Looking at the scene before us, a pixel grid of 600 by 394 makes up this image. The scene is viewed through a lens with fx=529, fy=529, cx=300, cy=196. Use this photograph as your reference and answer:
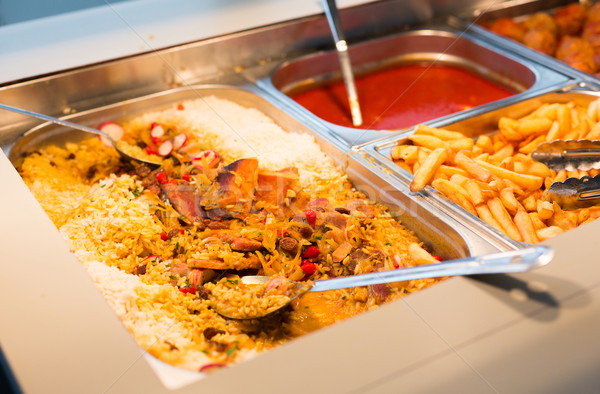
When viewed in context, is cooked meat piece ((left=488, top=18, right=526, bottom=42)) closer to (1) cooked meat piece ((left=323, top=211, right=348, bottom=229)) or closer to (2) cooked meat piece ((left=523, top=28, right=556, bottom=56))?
(2) cooked meat piece ((left=523, top=28, right=556, bottom=56))

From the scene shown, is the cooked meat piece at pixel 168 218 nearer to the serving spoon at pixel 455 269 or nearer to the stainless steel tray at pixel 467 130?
the serving spoon at pixel 455 269

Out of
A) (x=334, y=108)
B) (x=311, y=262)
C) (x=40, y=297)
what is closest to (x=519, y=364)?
(x=311, y=262)

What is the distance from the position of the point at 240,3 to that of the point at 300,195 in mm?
1437

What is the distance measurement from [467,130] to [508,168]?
13.8 inches

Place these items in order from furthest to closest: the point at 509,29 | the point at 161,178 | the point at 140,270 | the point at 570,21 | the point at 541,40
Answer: the point at 570,21
the point at 509,29
the point at 541,40
the point at 161,178
the point at 140,270

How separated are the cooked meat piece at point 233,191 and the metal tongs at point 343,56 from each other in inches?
31.4

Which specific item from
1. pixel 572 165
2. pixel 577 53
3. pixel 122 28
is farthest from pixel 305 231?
pixel 577 53

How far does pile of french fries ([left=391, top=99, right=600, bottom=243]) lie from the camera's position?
5.47 ft

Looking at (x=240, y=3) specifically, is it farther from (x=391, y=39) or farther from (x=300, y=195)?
(x=300, y=195)

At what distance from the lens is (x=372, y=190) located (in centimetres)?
197

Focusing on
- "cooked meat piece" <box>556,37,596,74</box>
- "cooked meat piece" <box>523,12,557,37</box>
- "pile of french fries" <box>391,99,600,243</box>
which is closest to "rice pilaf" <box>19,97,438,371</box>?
"pile of french fries" <box>391,99,600,243</box>

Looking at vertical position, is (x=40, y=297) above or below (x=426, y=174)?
above

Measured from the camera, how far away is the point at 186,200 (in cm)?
189

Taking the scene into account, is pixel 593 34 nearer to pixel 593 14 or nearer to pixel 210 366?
pixel 593 14
